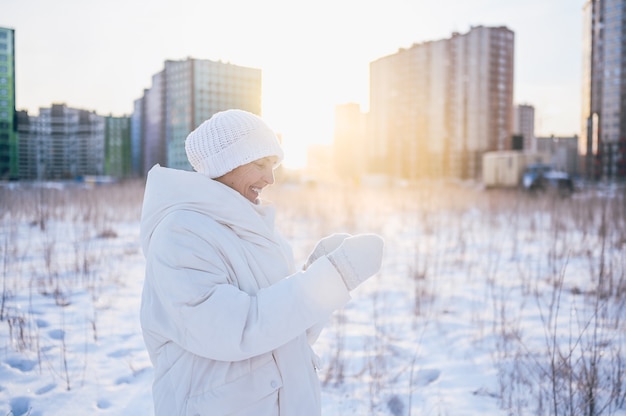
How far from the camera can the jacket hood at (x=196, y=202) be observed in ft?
3.81

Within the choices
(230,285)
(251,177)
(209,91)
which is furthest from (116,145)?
(230,285)

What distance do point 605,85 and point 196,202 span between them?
6747cm

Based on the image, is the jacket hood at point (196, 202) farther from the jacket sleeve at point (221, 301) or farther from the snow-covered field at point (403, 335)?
the snow-covered field at point (403, 335)

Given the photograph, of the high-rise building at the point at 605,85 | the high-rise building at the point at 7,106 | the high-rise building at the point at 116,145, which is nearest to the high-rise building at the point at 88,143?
the high-rise building at the point at 116,145

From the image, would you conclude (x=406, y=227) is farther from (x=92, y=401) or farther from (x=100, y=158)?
(x=100, y=158)

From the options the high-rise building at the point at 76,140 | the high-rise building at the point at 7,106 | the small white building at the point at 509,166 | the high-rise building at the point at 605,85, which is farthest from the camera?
the high-rise building at the point at 605,85

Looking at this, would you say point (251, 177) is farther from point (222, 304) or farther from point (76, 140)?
point (76, 140)

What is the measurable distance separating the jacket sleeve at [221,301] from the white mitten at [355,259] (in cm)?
2

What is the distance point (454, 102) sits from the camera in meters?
53.5

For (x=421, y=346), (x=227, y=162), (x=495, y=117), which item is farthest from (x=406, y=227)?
(x=495, y=117)

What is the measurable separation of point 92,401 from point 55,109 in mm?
49635

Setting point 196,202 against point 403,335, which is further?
point 403,335

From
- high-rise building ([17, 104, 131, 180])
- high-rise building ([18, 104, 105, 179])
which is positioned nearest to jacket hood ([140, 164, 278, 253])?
high-rise building ([18, 104, 105, 179])

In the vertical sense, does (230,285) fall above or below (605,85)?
below
